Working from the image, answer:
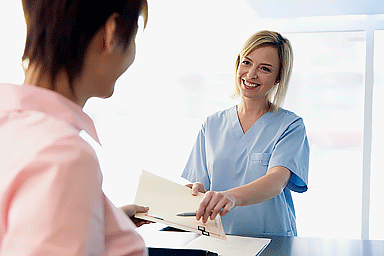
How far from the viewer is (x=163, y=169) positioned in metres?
3.37

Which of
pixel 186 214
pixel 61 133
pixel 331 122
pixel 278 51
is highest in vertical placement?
pixel 278 51

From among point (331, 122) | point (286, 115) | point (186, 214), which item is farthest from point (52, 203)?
point (331, 122)

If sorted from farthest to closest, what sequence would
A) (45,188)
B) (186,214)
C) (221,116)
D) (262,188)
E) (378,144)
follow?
1. (378,144)
2. (221,116)
3. (262,188)
4. (186,214)
5. (45,188)

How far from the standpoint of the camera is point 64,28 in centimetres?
47

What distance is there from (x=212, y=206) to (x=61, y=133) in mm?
781

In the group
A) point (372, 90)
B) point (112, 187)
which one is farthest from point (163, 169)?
point (372, 90)

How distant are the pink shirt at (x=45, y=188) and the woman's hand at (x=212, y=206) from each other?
695 millimetres

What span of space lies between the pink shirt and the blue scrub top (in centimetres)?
122

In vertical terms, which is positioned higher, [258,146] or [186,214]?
[258,146]

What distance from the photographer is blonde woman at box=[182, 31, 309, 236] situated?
5.11 feet

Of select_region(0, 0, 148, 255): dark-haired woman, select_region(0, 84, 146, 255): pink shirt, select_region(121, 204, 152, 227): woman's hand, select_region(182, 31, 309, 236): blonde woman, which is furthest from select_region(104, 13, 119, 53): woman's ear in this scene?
select_region(182, 31, 309, 236): blonde woman

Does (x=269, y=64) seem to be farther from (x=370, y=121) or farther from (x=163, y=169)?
(x=163, y=169)

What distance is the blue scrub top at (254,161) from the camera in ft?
5.11

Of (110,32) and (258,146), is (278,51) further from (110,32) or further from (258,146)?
(110,32)
